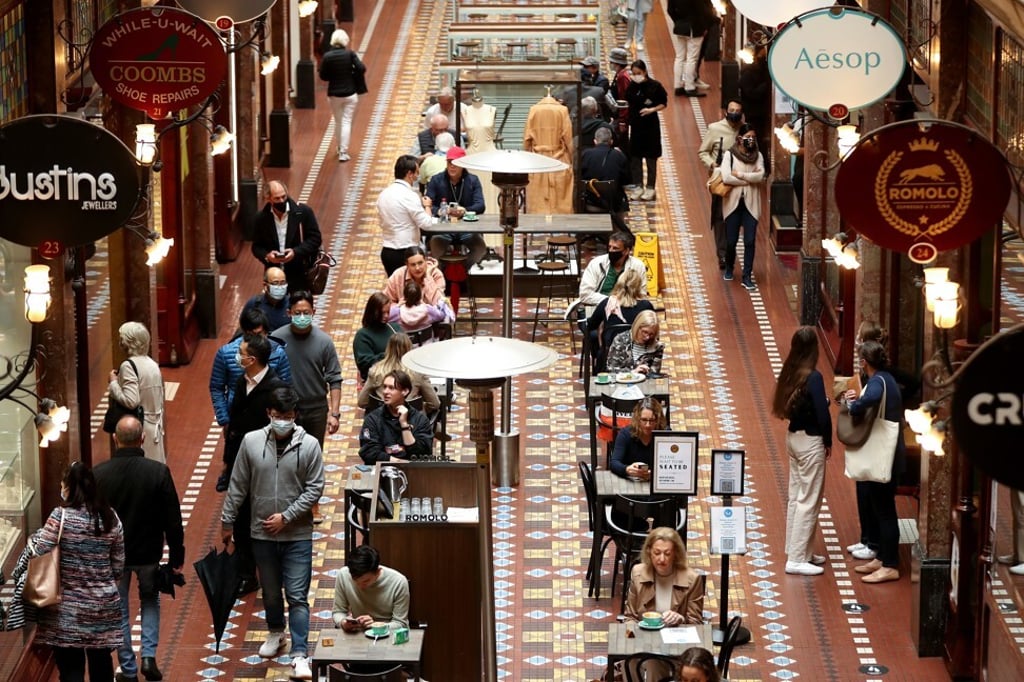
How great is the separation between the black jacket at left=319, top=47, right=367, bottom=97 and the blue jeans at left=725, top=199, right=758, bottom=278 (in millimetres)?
5959

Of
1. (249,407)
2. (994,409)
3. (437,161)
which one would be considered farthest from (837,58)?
(437,161)

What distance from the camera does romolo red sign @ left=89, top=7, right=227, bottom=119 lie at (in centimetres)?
1176

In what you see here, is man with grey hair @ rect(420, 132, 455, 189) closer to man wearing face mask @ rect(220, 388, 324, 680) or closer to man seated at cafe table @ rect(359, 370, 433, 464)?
man seated at cafe table @ rect(359, 370, 433, 464)

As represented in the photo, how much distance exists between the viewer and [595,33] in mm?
25828

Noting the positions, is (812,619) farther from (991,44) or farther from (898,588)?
(991,44)

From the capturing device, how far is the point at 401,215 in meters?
17.1

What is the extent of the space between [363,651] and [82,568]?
1538 mm

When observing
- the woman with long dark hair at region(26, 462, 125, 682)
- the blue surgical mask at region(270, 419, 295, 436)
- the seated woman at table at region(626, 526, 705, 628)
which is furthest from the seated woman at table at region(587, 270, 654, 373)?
the woman with long dark hair at region(26, 462, 125, 682)

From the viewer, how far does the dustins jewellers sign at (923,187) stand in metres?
9.26

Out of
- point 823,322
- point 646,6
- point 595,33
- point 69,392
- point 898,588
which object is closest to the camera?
point 69,392

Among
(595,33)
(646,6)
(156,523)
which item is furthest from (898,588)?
(646,6)

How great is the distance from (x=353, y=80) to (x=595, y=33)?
13.0ft

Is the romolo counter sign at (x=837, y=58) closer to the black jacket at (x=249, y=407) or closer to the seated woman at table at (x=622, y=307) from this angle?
the black jacket at (x=249, y=407)

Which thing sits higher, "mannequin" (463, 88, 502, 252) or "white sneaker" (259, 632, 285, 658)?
"mannequin" (463, 88, 502, 252)
